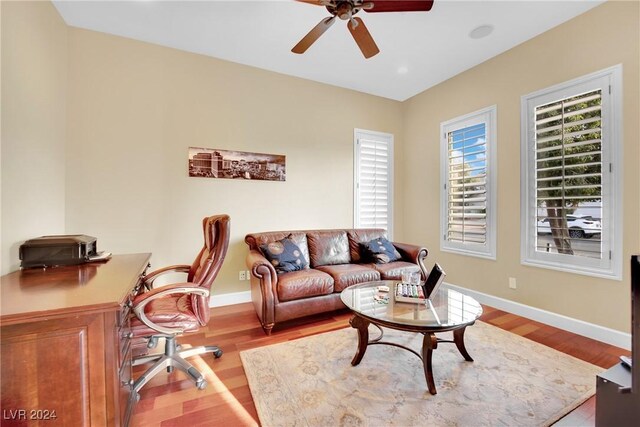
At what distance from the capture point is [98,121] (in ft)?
9.03

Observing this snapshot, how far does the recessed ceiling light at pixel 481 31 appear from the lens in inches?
107

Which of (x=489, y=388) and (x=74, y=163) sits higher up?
(x=74, y=163)

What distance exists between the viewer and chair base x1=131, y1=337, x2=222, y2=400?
1740 millimetres

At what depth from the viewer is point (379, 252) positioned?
11.5 ft

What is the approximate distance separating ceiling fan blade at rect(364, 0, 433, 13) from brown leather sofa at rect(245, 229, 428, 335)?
7.64 ft

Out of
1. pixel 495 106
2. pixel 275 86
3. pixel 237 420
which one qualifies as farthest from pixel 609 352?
pixel 275 86

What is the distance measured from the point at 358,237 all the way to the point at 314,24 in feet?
8.56

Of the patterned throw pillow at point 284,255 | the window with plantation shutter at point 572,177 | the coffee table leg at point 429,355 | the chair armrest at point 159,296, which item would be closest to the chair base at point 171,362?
the chair armrest at point 159,296

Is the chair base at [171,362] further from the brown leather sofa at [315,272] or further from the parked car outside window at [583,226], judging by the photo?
the parked car outside window at [583,226]

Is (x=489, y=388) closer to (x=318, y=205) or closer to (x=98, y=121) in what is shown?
(x=318, y=205)

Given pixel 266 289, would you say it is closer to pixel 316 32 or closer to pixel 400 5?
pixel 316 32

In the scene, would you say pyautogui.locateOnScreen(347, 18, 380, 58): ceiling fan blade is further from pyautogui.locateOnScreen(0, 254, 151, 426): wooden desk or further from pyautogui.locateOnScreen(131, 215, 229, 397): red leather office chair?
pyautogui.locateOnScreen(0, 254, 151, 426): wooden desk

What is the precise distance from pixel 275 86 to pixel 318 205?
177cm

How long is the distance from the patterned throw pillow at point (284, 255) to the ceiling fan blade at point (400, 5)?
2.35 metres
